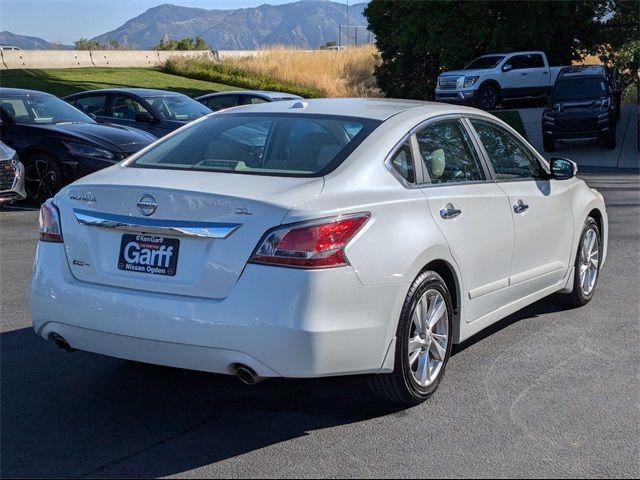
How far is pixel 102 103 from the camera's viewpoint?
673 inches

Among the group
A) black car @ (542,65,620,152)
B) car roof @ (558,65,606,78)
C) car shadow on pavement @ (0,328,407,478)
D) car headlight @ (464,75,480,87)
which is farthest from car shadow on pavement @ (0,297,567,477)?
car headlight @ (464,75,480,87)

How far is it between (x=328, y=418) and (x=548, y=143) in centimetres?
1842

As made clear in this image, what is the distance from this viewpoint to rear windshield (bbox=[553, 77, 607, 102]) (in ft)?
72.4

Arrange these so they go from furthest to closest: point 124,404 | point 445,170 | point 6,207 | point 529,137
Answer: point 529,137
point 6,207
point 445,170
point 124,404

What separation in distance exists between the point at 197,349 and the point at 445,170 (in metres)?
1.99

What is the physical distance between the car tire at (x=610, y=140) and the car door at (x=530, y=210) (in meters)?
16.0

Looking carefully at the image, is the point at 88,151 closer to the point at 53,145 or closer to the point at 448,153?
the point at 53,145

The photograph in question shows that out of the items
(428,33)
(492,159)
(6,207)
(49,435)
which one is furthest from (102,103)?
(428,33)

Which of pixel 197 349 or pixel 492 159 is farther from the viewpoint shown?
pixel 492 159

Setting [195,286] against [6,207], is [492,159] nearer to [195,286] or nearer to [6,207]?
[195,286]

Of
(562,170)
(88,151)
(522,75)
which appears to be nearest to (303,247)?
(562,170)

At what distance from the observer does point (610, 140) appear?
22.3 metres

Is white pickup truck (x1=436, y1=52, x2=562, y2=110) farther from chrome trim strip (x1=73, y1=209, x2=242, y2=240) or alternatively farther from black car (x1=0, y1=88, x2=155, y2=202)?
chrome trim strip (x1=73, y1=209, x2=242, y2=240)

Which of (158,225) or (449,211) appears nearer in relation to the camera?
(158,225)
